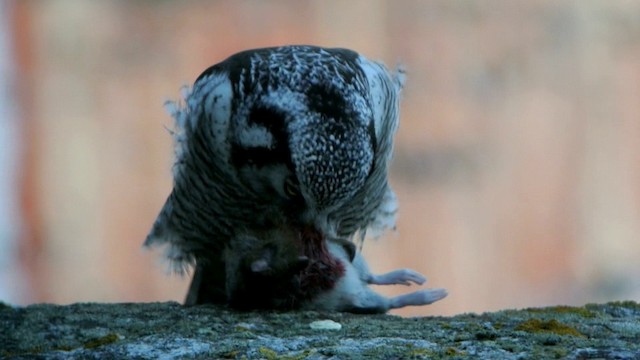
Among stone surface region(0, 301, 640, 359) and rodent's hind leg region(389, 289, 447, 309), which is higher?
rodent's hind leg region(389, 289, 447, 309)

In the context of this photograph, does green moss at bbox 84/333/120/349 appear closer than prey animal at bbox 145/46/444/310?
Yes

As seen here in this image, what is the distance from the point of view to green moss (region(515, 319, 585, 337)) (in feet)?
10.2

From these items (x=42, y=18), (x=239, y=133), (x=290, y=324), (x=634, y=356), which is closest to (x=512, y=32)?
(x=42, y=18)

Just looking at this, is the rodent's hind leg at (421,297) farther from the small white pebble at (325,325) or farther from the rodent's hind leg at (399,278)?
the small white pebble at (325,325)

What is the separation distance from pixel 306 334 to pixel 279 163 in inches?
36.7

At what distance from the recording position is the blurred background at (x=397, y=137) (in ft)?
24.6

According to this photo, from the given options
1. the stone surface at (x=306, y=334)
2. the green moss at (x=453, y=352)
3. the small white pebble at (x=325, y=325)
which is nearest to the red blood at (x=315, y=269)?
the stone surface at (x=306, y=334)

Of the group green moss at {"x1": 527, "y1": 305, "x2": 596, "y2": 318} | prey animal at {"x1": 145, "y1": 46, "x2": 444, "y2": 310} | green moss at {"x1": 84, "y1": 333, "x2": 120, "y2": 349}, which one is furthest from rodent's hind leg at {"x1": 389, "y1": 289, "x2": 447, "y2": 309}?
green moss at {"x1": 84, "y1": 333, "x2": 120, "y2": 349}

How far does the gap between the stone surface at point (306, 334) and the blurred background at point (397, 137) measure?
3.54 meters

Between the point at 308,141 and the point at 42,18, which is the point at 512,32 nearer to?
the point at 42,18

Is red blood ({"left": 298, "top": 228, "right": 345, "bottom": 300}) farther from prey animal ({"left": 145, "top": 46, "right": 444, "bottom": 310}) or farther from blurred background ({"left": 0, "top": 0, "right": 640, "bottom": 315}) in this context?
blurred background ({"left": 0, "top": 0, "right": 640, "bottom": 315})

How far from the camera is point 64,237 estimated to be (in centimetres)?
764

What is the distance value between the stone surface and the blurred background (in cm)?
354

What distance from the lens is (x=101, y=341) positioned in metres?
3.20
